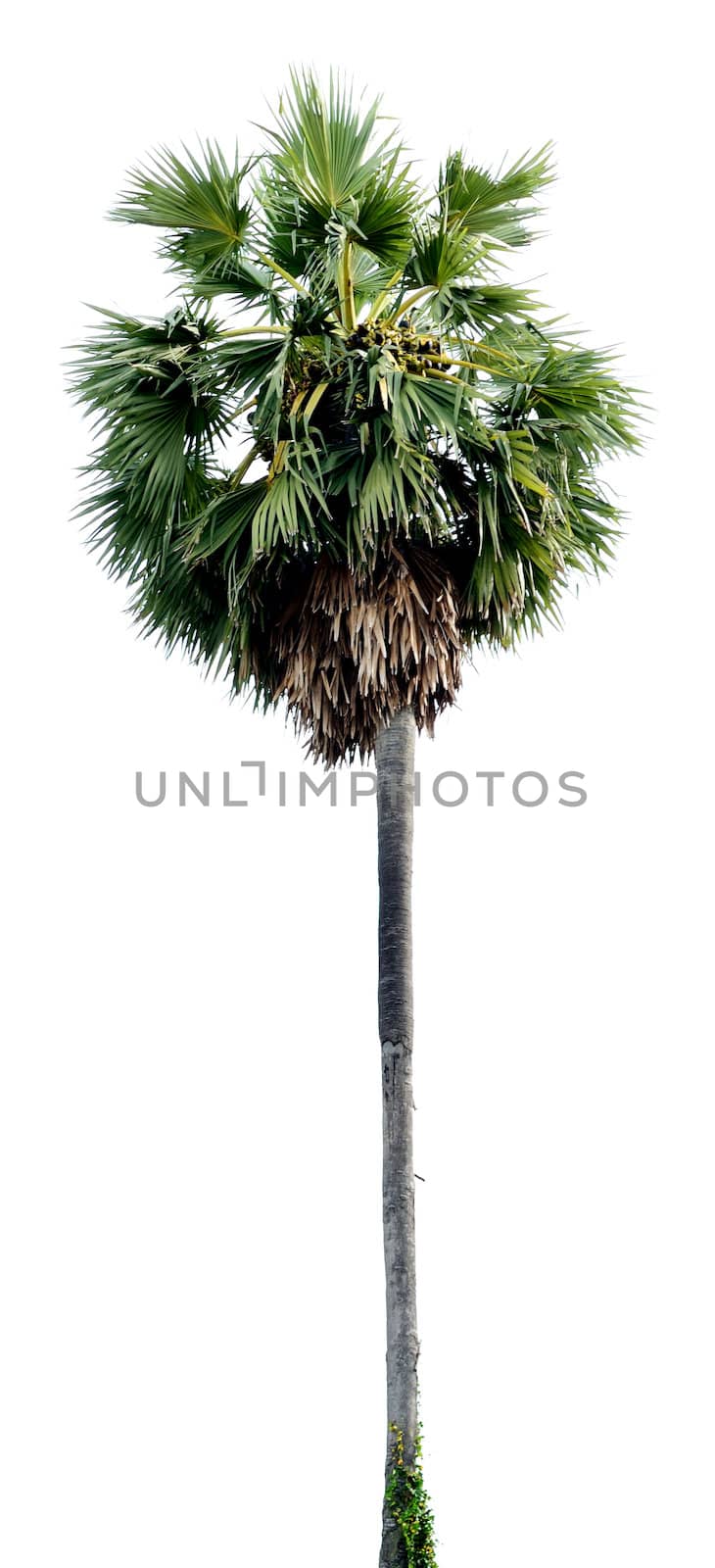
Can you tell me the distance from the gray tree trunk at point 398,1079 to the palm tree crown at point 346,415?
47cm

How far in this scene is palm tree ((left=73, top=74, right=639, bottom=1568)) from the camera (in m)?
11.0

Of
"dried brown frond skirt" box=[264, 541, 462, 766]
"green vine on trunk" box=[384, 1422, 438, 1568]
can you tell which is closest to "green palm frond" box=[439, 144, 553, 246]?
"dried brown frond skirt" box=[264, 541, 462, 766]

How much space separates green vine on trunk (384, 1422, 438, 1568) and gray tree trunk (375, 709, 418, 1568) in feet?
0.12

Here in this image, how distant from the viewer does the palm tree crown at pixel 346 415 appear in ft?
36.2

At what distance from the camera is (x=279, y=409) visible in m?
11.0

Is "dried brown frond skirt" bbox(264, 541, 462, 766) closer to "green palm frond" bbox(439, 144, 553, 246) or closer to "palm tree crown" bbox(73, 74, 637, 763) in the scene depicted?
"palm tree crown" bbox(73, 74, 637, 763)

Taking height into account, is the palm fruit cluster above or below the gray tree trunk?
above

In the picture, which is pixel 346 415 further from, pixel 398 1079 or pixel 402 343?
pixel 398 1079

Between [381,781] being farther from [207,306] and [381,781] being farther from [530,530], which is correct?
[207,306]

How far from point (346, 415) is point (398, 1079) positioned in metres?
4.23

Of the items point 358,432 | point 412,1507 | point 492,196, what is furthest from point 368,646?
point 412,1507

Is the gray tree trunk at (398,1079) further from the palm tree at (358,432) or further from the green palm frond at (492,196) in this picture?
the green palm frond at (492,196)

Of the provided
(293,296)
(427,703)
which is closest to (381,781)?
(427,703)

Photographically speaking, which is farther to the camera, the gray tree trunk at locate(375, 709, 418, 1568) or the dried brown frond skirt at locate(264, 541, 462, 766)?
the dried brown frond skirt at locate(264, 541, 462, 766)
